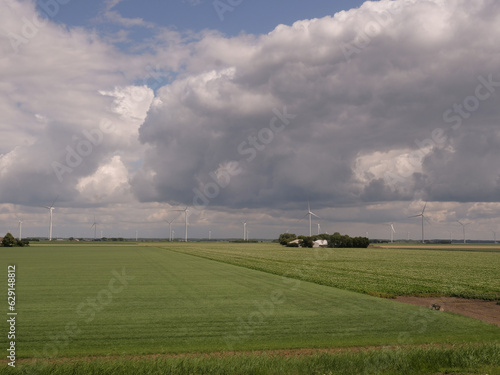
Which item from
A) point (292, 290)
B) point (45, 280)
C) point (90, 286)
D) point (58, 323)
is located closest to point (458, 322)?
point (292, 290)

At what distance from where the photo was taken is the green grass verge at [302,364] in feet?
43.7

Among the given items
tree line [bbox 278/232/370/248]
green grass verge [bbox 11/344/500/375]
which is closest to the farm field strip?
green grass verge [bbox 11/344/500/375]

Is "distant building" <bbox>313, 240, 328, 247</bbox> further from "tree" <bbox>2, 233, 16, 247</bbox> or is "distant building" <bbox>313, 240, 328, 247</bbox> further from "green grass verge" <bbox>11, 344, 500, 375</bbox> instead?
"green grass verge" <bbox>11, 344, 500, 375</bbox>

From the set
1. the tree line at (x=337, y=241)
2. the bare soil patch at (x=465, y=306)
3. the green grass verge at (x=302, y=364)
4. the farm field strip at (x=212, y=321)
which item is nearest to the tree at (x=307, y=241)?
the tree line at (x=337, y=241)

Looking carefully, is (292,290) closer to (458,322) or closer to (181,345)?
(458,322)

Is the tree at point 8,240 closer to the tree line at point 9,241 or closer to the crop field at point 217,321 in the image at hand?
the tree line at point 9,241

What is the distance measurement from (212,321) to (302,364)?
793 centimetres

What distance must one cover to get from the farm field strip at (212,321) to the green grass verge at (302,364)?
5.44 feet

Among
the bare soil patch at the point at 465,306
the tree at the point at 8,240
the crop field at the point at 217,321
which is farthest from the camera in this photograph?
the tree at the point at 8,240

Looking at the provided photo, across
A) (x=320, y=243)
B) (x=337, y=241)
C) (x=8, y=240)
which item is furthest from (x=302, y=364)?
(x=337, y=241)

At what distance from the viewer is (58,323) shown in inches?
789

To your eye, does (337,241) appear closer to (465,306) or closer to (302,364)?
(465,306)

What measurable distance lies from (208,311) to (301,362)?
10.5 meters

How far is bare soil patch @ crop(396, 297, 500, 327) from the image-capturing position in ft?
81.8
